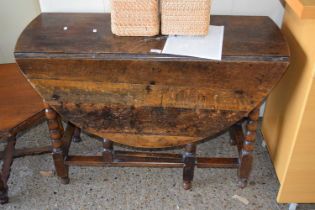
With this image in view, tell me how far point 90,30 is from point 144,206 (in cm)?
82

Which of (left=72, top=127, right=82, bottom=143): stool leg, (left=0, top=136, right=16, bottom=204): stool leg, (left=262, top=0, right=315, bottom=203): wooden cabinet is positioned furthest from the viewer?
(left=72, top=127, right=82, bottom=143): stool leg

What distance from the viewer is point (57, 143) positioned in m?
1.60

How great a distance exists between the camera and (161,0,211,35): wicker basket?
134cm

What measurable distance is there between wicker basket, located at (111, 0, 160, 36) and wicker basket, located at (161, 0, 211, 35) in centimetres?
4

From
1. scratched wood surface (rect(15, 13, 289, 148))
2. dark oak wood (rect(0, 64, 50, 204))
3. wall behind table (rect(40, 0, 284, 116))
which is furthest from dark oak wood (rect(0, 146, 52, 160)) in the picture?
wall behind table (rect(40, 0, 284, 116))

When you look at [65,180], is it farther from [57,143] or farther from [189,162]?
[189,162]

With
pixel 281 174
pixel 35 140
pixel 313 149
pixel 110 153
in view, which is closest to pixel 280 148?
pixel 281 174

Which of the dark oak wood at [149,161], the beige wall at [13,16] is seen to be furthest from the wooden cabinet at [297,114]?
the beige wall at [13,16]

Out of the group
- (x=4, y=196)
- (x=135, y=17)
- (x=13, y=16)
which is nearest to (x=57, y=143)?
(x=4, y=196)

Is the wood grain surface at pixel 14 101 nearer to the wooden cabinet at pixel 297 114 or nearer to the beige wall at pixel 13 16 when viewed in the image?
the beige wall at pixel 13 16

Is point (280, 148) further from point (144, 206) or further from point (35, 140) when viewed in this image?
point (35, 140)

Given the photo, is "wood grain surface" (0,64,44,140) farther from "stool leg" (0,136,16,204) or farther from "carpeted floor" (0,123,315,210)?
"carpeted floor" (0,123,315,210)

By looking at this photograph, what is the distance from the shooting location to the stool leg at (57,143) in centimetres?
150

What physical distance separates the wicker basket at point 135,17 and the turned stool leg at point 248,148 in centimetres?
53
